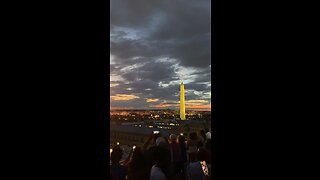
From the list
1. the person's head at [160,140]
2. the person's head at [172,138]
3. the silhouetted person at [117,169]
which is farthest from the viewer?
the person's head at [172,138]

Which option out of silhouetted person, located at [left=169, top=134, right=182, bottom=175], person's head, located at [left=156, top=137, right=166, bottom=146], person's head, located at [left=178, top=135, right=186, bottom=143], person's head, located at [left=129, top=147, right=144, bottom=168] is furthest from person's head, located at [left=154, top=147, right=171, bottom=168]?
person's head, located at [left=178, top=135, right=186, bottom=143]

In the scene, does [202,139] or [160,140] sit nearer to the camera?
[160,140]

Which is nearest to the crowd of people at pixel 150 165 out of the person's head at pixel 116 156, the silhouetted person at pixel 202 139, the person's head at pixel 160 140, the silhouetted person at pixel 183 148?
the person's head at pixel 116 156

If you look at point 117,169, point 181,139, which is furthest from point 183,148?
point 117,169

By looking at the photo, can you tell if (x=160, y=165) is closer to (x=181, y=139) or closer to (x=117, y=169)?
(x=117, y=169)

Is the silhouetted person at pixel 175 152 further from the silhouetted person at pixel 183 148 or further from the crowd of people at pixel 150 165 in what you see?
the crowd of people at pixel 150 165

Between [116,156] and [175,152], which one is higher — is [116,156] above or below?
above

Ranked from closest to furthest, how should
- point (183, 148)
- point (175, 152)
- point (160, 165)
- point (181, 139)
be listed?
point (160, 165) → point (175, 152) → point (183, 148) → point (181, 139)
